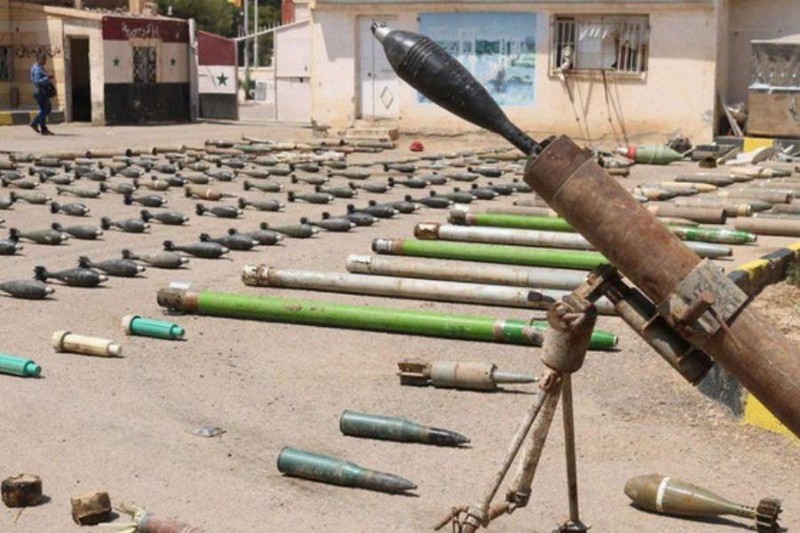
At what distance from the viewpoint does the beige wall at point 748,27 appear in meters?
22.8

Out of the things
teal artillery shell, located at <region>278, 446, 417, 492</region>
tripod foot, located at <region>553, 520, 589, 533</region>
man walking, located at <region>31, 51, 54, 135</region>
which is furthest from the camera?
man walking, located at <region>31, 51, 54, 135</region>

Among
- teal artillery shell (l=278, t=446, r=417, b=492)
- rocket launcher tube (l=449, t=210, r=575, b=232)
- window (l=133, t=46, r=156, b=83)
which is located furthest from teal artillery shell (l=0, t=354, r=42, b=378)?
window (l=133, t=46, r=156, b=83)

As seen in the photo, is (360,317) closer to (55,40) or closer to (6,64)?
(55,40)

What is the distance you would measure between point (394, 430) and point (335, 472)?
0.70 m

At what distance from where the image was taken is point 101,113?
29.2 metres

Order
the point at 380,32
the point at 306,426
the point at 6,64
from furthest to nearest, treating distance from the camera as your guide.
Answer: the point at 6,64, the point at 306,426, the point at 380,32

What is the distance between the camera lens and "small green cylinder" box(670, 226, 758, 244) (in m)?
11.9

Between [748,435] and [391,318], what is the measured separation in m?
2.69

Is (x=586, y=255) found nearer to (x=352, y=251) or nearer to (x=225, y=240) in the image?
(x=352, y=251)

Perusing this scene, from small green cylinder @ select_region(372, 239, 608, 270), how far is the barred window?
2159cm

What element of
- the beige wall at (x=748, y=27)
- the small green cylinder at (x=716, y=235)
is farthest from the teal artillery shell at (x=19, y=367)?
the beige wall at (x=748, y=27)

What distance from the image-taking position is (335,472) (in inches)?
225

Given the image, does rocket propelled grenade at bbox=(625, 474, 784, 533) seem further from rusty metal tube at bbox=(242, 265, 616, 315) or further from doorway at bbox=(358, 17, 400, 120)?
doorway at bbox=(358, 17, 400, 120)

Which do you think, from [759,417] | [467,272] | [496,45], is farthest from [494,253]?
[496,45]
